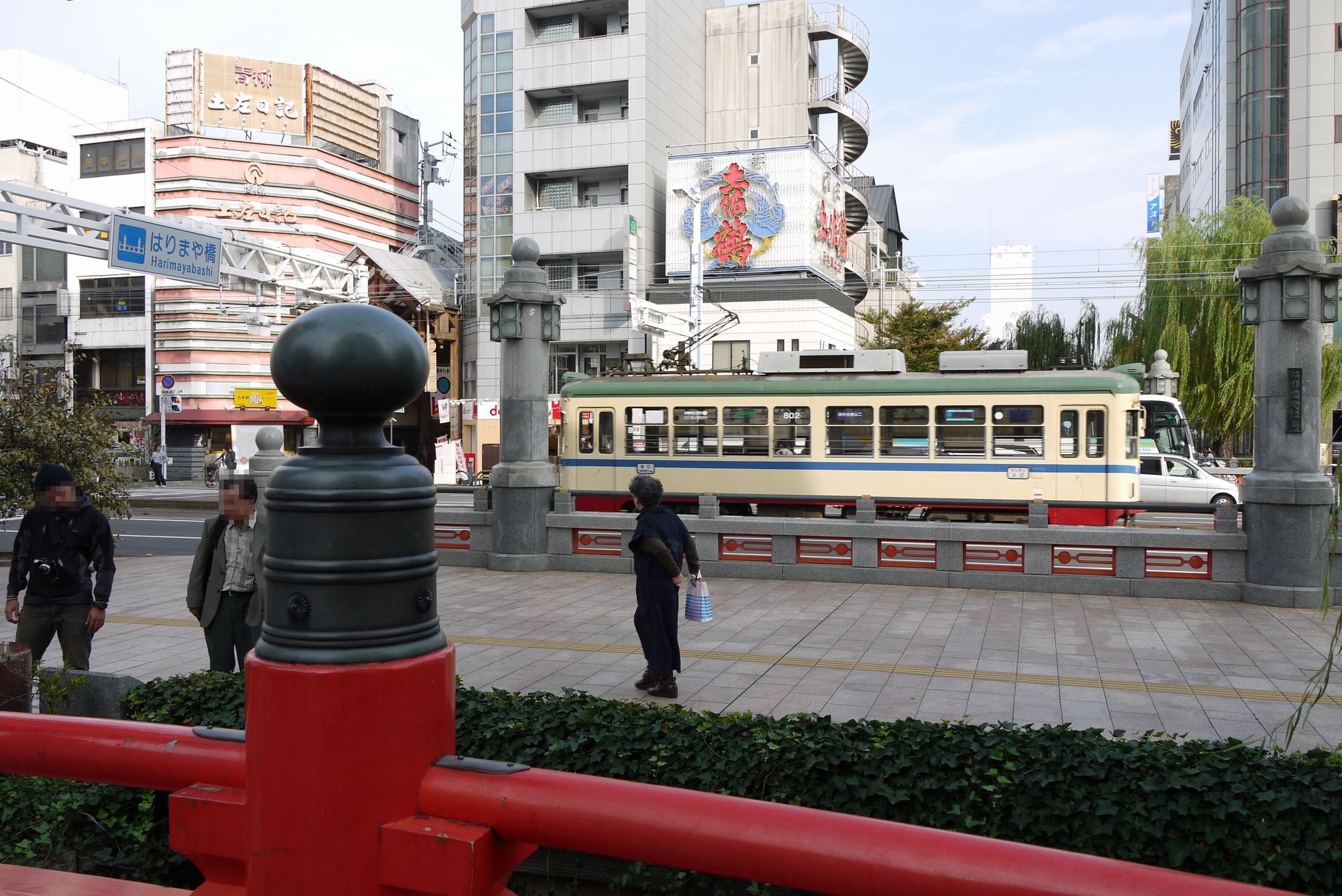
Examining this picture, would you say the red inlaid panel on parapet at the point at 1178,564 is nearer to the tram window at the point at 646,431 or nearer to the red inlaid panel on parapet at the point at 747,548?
the red inlaid panel on parapet at the point at 747,548

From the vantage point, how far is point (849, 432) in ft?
60.1

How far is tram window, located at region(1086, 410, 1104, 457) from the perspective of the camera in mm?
17031

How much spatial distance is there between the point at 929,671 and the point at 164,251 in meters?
15.3

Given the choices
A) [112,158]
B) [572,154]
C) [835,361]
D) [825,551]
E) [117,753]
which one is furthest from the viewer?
[112,158]

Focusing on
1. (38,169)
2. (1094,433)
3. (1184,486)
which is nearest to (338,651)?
(1094,433)

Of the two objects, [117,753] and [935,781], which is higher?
[117,753]

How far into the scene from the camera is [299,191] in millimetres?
42844

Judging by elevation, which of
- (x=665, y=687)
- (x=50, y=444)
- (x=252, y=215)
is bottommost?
(x=665, y=687)

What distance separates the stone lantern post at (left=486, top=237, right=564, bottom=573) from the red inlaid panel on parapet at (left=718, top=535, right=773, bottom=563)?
2.82 metres

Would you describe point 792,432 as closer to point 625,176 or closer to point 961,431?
point 961,431

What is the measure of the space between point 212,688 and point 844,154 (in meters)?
48.9

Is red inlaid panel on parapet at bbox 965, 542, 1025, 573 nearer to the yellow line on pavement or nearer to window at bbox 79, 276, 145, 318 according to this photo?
the yellow line on pavement

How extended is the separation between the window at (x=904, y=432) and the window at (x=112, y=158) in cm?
3835

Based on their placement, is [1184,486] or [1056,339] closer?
[1184,486]
